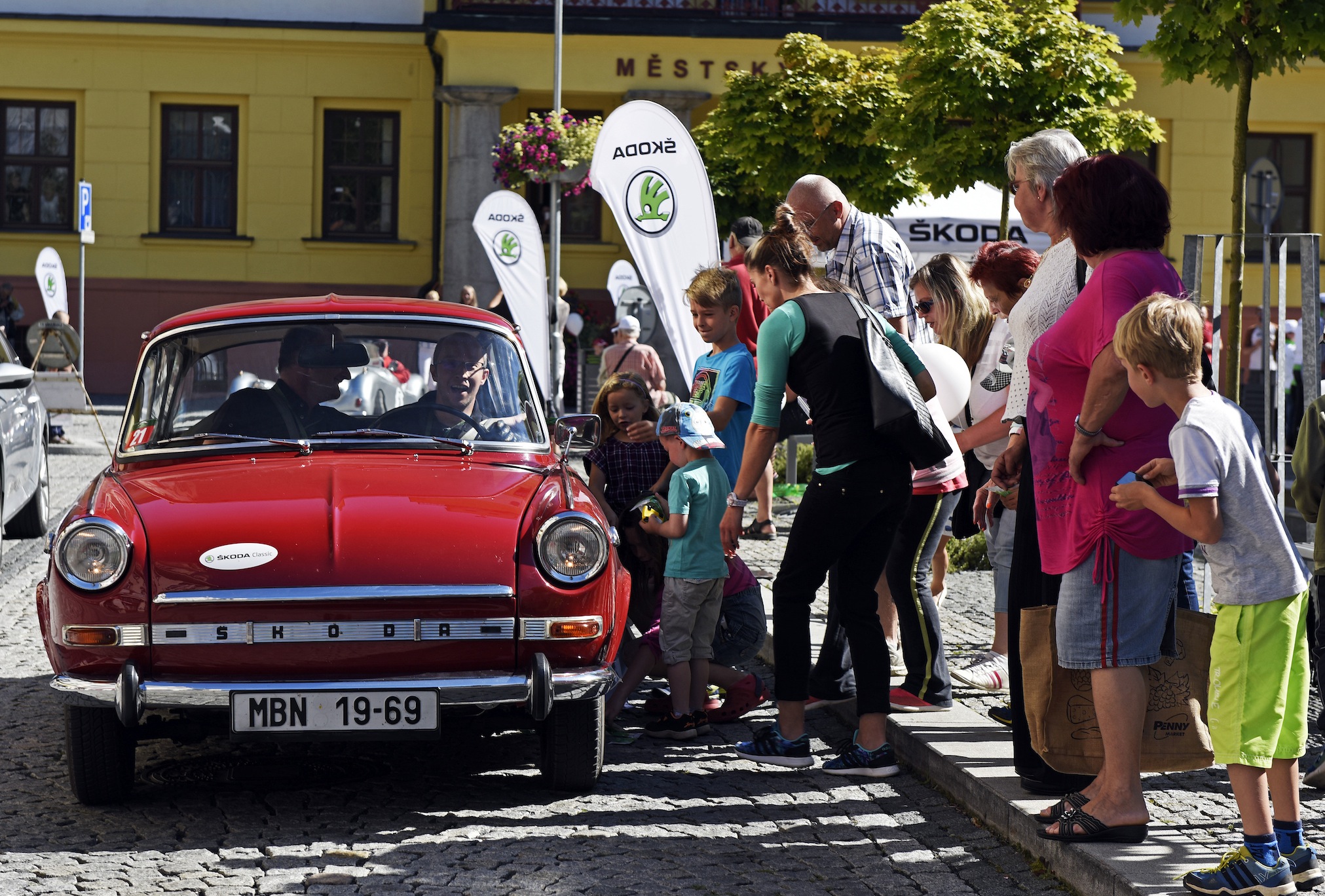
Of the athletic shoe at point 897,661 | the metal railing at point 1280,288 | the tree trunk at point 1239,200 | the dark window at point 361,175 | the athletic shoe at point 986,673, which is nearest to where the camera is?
the athletic shoe at point 986,673

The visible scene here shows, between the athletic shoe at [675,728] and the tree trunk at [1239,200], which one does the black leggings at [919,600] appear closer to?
the athletic shoe at [675,728]

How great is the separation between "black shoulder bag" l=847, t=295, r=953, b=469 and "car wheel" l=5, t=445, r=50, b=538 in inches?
301

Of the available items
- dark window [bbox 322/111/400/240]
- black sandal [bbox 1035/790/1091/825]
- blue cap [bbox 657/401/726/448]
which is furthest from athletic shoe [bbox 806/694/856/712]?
dark window [bbox 322/111/400/240]

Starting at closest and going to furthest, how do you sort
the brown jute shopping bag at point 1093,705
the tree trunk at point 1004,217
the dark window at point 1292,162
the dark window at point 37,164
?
the brown jute shopping bag at point 1093,705
the tree trunk at point 1004,217
the dark window at point 1292,162
the dark window at point 37,164

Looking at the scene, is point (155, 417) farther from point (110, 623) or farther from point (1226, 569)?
point (1226, 569)

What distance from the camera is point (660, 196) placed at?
10.0 metres

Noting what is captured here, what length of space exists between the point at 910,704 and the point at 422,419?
218 cm

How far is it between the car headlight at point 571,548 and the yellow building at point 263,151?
23.3 meters

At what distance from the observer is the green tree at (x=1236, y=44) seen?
917 cm

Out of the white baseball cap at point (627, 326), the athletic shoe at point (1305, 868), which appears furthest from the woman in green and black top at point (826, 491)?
the white baseball cap at point (627, 326)

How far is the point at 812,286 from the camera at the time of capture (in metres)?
5.47

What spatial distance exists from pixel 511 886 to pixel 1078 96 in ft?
37.8

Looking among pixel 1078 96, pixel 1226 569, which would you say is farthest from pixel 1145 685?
pixel 1078 96

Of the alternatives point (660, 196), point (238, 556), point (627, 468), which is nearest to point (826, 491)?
point (627, 468)
